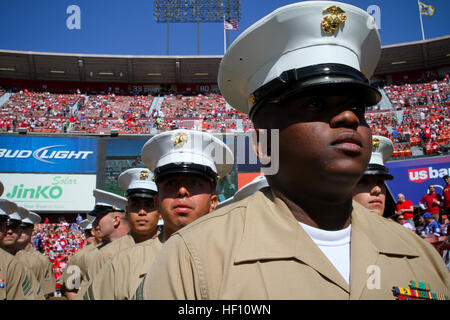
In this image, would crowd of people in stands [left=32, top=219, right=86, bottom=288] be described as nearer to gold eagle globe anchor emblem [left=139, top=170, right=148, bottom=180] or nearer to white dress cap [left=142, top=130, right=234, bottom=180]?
gold eagle globe anchor emblem [left=139, top=170, right=148, bottom=180]

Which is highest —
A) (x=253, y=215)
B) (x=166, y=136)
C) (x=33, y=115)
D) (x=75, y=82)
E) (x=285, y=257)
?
(x=75, y=82)

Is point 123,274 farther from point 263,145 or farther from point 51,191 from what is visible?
point 51,191

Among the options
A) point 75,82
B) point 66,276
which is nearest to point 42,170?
point 75,82

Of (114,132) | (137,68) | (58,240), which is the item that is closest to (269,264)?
(58,240)

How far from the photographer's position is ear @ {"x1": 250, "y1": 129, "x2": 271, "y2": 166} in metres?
1.38

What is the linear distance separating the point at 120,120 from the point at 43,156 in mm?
6339

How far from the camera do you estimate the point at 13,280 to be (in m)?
3.98

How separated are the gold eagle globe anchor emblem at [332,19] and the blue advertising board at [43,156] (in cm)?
2366

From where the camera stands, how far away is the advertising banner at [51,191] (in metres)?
22.5

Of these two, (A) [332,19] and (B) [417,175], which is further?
(B) [417,175]

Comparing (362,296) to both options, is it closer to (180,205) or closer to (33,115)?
(180,205)

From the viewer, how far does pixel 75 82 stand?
32375mm
